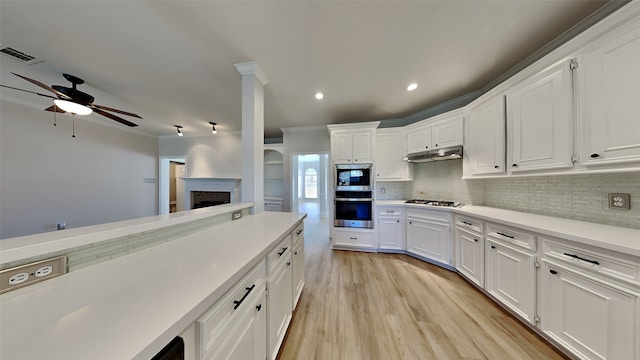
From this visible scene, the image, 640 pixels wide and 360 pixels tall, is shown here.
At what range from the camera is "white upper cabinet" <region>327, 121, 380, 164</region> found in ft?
10.9

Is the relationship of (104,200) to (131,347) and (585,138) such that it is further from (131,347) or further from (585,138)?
(585,138)

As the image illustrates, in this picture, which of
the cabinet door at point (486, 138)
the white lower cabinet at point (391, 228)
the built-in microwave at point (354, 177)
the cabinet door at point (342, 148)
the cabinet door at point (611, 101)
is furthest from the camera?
the cabinet door at point (342, 148)

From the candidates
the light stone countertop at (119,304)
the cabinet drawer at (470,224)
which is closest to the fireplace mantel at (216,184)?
the light stone countertop at (119,304)

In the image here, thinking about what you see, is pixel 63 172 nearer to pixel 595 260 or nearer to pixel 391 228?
pixel 391 228

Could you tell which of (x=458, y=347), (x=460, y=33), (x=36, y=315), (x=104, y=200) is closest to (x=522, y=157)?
(x=460, y=33)

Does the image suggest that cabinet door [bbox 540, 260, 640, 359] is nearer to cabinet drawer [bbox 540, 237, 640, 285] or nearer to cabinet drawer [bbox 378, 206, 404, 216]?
cabinet drawer [bbox 540, 237, 640, 285]

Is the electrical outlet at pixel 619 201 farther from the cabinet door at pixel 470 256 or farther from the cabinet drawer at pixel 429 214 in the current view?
the cabinet drawer at pixel 429 214

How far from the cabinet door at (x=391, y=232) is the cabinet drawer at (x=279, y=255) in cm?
213

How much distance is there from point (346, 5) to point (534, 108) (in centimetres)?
187

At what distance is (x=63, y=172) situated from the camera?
11.5 ft

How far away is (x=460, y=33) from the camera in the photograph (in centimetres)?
166

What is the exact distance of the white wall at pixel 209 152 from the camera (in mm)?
4898

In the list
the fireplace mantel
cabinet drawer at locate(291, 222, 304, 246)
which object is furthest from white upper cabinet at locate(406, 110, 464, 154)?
the fireplace mantel

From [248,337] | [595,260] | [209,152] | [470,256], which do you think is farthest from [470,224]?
[209,152]
